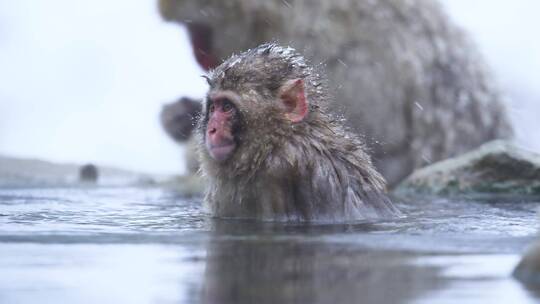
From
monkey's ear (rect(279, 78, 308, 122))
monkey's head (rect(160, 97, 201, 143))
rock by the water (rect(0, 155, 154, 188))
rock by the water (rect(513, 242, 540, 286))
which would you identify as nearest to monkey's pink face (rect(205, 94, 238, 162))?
monkey's ear (rect(279, 78, 308, 122))

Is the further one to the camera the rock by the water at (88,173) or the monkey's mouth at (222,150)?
the rock by the water at (88,173)

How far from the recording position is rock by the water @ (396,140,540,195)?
20.1 feet

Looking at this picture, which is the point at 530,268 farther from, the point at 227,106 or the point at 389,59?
the point at 389,59

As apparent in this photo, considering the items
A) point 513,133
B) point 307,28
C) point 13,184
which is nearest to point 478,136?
point 513,133

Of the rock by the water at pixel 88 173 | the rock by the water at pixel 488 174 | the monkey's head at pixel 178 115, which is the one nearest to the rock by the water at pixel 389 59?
the monkey's head at pixel 178 115

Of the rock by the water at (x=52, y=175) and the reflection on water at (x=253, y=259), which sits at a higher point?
the rock by the water at (x=52, y=175)

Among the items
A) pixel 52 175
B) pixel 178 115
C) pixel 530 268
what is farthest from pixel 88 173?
pixel 530 268

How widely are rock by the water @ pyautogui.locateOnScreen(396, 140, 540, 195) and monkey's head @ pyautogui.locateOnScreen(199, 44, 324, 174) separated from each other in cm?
233

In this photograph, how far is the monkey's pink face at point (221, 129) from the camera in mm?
4105

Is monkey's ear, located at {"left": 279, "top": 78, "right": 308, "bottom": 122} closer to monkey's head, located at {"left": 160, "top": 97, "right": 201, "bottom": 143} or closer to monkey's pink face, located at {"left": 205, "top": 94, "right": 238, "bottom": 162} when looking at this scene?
monkey's pink face, located at {"left": 205, "top": 94, "right": 238, "bottom": 162}

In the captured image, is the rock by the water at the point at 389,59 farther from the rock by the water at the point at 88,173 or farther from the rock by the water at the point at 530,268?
the rock by the water at the point at 530,268

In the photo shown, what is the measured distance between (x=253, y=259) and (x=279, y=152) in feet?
4.99

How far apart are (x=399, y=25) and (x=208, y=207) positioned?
13.2 ft

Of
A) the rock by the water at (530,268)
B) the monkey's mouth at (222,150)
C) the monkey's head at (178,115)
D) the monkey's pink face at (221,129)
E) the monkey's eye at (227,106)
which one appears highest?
the monkey's head at (178,115)
